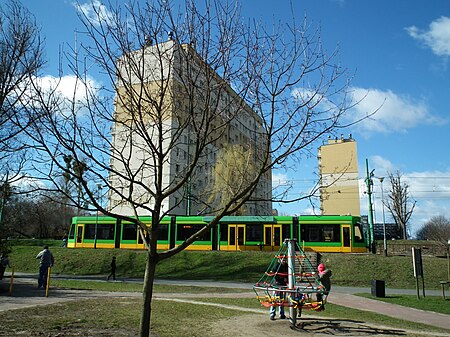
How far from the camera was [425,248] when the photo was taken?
113 feet

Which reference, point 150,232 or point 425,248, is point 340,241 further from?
point 150,232

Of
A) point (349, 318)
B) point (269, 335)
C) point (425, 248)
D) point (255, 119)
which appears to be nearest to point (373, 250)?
point (425, 248)

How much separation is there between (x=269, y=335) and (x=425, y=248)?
30419 mm

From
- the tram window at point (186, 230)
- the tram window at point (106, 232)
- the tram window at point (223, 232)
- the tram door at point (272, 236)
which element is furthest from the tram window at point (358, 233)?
the tram window at point (106, 232)

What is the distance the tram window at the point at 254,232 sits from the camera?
3169 centimetres

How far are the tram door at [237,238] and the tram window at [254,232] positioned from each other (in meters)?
0.41

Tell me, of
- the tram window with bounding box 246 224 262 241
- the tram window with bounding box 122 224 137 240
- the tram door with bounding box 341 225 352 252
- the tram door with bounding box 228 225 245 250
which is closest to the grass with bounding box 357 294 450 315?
the tram door with bounding box 341 225 352 252

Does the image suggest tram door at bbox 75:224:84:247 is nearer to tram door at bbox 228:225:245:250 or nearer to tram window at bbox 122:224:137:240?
tram window at bbox 122:224:137:240

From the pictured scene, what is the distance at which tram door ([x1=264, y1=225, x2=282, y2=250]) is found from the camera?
30.8 meters

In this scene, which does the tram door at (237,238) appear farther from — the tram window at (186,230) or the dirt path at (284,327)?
the dirt path at (284,327)

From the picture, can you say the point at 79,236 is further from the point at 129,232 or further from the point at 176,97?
the point at 176,97

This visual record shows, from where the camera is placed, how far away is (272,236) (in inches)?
1223

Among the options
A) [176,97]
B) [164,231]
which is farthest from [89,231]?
[176,97]

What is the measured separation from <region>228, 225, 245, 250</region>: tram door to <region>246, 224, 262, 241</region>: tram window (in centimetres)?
41
